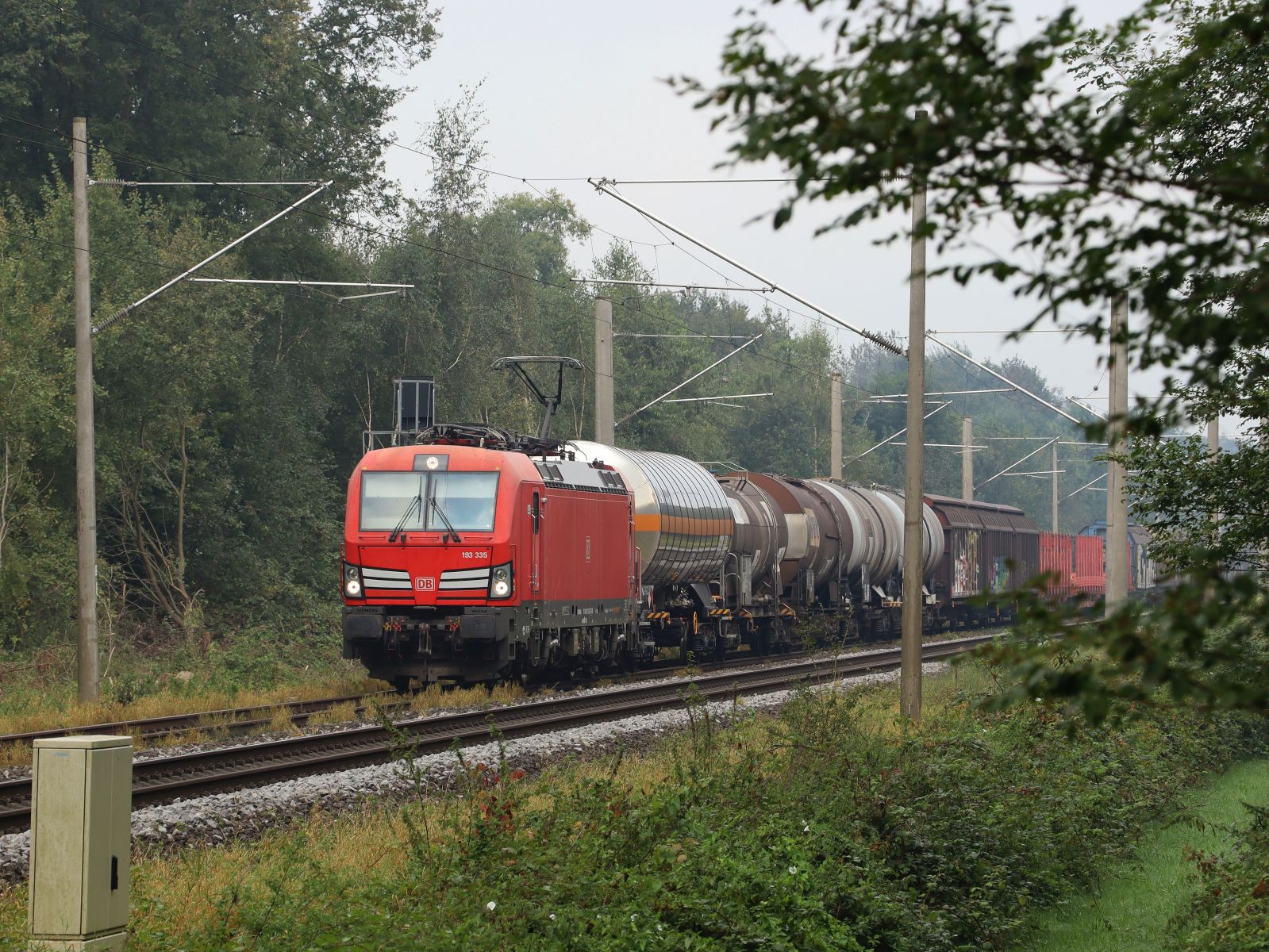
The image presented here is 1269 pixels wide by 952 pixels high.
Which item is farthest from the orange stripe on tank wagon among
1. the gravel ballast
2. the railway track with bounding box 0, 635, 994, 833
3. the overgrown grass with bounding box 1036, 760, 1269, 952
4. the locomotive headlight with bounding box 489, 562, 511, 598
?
the overgrown grass with bounding box 1036, 760, 1269, 952

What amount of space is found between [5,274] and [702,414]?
A: 5117 centimetres

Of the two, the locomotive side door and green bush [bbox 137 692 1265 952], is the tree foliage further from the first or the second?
the locomotive side door

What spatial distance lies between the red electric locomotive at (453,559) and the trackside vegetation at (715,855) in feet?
22.3

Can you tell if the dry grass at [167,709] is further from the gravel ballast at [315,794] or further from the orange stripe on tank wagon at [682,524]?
the orange stripe on tank wagon at [682,524]

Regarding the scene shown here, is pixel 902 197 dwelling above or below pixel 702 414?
below

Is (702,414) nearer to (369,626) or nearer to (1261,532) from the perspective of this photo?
(369,626)

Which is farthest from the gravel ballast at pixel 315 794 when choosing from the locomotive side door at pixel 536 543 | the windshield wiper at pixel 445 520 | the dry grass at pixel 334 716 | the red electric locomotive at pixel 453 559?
the windshield wiper at pixel 445 520

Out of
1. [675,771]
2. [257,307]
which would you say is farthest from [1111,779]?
[257,307]

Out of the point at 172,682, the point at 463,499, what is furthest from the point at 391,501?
the point at 172,682

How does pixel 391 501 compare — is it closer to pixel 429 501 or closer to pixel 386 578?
pixel 429 501

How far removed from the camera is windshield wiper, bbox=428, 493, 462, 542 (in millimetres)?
20250

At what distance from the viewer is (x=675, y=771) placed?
33.4 ft

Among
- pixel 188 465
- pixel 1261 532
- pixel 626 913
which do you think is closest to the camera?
pixel 1261 532

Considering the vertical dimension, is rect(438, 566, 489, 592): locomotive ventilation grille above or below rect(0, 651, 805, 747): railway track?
above
